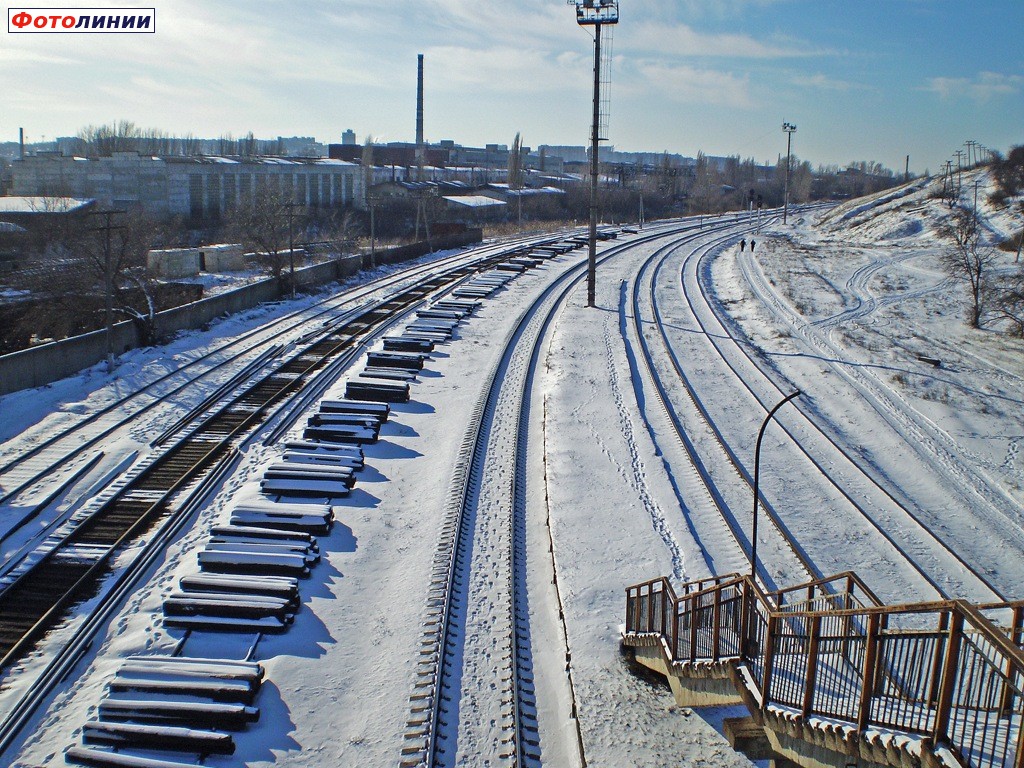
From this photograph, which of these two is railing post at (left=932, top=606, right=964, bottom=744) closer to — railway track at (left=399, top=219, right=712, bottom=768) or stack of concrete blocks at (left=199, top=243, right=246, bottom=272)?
railway track at (left=399, top=219, right=712, bottom=768)

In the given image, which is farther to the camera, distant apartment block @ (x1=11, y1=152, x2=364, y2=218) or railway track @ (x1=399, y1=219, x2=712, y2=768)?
distant apartment block @ (x1=11, y1=152, x2=364, y2=218)

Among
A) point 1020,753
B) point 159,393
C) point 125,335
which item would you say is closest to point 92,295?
point 125,335

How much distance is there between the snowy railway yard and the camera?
8.63 m

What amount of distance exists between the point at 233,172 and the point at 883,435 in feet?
222

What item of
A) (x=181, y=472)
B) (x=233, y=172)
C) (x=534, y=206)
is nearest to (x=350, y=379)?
(x=181, y=472)

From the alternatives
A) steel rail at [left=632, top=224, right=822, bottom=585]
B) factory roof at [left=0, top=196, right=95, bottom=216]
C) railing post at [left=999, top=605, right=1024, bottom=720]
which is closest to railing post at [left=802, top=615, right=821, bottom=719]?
railing post at [left=999, top=605, right=1024, bottom=720]

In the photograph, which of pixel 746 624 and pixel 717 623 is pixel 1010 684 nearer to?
pixel 746 624

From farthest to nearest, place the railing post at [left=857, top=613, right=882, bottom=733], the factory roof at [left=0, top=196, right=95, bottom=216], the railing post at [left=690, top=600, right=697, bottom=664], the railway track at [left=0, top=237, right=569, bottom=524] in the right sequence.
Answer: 1. the factory roof at [left=0, top=196, right=95, bottom=216]
2. the railway track at [left=0, top=237, right=569, bottom=524]
3. the railing post at [left=690, top=600, right=697, bottom=664]
4. the railing post at [left=857, top=613, right=882, bottom=733]

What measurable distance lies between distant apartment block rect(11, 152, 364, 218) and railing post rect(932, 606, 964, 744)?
211ft

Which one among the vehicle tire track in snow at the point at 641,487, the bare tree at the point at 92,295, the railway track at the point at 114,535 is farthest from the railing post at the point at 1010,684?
the bare tree at the point at 92,295

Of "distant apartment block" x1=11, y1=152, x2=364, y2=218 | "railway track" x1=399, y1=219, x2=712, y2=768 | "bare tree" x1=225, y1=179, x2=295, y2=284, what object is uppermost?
"distant apartment block" x1=11, y1=152, x2=364, y2=218

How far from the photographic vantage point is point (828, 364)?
2569 cm

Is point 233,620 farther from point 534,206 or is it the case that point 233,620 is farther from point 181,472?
point 534,206

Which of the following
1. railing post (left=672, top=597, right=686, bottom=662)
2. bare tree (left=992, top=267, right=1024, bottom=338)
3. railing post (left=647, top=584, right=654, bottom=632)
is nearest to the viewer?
railing post (left=672, top=597, right=686, bottom=662)
